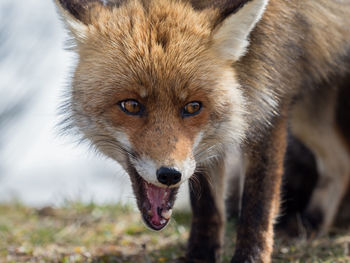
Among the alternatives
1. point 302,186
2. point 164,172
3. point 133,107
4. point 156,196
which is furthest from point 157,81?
point 302,186

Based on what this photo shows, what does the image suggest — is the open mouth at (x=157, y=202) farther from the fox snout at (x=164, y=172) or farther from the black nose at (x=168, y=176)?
the black nose at (x=168, y=176)

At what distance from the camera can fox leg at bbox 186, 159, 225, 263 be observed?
487cm

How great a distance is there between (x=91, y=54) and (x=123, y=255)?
2.08 m

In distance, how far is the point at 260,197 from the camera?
4484 mm

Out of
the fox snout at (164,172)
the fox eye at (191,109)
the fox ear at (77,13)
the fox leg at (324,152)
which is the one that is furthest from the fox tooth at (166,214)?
the fox leg at (324,152)

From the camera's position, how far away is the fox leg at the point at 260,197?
14.5ft

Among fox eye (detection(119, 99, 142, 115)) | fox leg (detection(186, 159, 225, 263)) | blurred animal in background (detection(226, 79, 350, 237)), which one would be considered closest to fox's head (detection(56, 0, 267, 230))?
fox eye (detection(119, 99, 142, 115))

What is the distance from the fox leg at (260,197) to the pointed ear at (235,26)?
2.60 feet

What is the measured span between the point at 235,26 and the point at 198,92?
55cm

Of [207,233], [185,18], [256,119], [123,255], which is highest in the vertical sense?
[185,18]

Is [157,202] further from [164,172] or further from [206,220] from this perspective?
[206,220]

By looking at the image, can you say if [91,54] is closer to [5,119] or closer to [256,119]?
[256,119]

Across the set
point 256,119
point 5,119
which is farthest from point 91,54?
point 5,119

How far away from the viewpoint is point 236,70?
4125 mm
